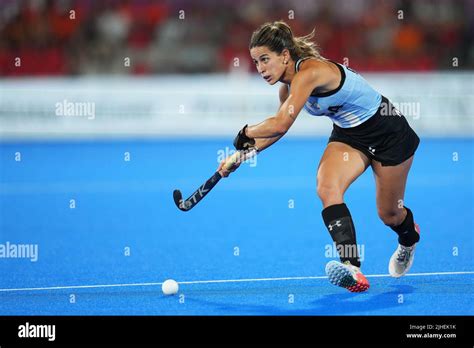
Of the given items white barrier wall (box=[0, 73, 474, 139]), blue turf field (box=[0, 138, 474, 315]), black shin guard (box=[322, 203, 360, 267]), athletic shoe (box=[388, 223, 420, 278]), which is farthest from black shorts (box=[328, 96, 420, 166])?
white barrier wall (box=[0, 73, 474, 139])

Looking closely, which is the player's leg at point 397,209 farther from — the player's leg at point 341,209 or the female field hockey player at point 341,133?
the player's leg at point 341,209

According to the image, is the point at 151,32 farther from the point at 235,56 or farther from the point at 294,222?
the point at 294,222

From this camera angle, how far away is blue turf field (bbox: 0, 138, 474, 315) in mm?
5230

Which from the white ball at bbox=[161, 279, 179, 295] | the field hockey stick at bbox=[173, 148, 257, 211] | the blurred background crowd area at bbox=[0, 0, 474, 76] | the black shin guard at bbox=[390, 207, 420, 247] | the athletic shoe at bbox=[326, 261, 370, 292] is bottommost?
the white ball at bbox=[161, 279, 179, 295]

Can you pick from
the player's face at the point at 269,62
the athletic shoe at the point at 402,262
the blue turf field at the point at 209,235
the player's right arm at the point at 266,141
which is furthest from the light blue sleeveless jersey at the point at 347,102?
the blue turf field at the point at 209,235

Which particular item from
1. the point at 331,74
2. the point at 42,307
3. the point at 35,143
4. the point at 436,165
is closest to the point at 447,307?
the point at 331,74

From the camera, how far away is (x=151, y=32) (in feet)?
58.6

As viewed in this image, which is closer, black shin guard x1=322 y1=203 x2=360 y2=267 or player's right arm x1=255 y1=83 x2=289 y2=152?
black shin guard x1=322 y1=203 x2=360 y2=267

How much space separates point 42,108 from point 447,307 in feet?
38.1

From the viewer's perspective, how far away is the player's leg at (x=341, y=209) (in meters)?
4.86

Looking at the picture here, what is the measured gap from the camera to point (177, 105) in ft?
50.8

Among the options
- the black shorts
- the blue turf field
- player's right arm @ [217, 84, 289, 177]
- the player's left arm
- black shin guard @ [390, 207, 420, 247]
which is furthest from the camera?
black shin guard @ [390, 207, 420, 247]

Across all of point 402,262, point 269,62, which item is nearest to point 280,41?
point 269,62

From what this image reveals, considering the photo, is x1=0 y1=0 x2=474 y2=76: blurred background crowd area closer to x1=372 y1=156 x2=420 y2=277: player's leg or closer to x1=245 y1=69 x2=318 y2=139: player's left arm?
x1=372 y1=156 x2=420 y2=277: player's leg
